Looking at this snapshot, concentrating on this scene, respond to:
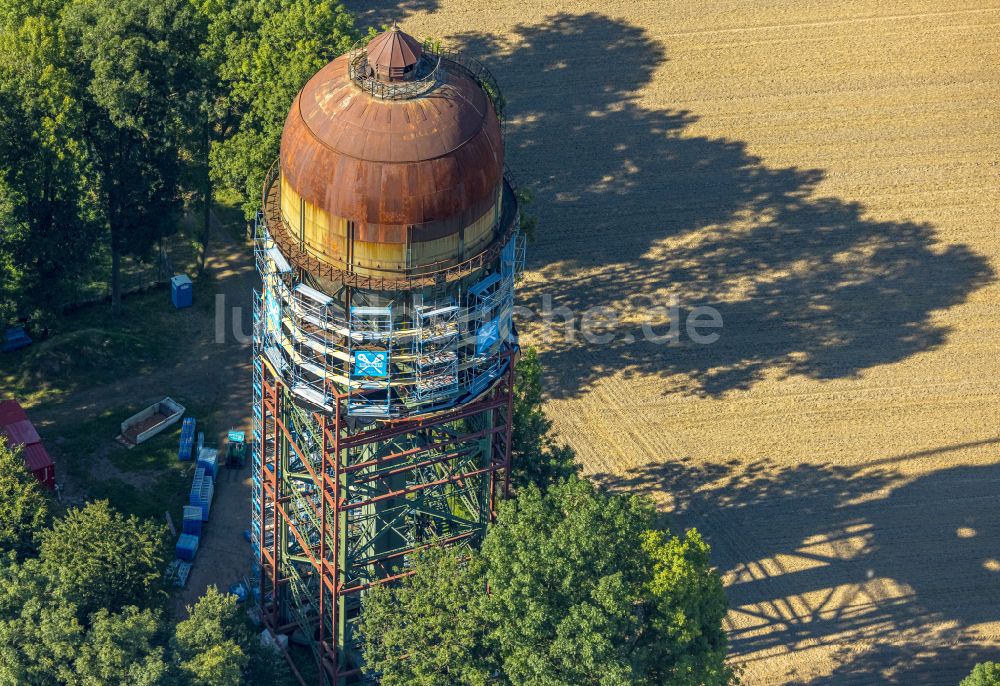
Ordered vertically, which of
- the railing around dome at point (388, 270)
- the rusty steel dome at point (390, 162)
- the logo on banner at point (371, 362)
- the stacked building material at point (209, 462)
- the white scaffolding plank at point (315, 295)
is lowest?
the stacked building material at point (209, 462)

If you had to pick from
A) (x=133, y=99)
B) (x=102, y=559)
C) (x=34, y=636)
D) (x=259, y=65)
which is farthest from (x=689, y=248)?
(x=34, y=636)

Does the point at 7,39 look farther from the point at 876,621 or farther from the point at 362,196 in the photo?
the point at 876,621

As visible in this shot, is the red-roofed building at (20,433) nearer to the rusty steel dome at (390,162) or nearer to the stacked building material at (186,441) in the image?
the stacked building material at (186,441)

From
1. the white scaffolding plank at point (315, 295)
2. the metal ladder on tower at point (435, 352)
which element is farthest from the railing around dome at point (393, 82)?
the metal ladder on tower at point (435, 352)

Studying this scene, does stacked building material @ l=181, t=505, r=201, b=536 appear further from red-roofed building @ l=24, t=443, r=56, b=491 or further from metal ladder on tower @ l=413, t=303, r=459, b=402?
metal ladder on tower @ l=413, t=303, r=459, b=402

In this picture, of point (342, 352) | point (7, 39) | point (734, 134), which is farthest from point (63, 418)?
point (734, 134)

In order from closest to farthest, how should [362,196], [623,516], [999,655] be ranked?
[362,196]
[623,516]
[999,655]
